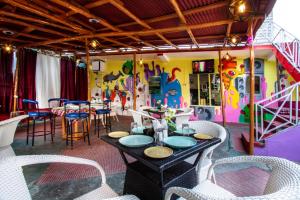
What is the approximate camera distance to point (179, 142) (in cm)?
139

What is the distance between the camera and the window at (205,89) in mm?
6504

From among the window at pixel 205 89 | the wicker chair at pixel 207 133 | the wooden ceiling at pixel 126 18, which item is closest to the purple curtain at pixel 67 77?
the wooden ceiling at pixel 126 18

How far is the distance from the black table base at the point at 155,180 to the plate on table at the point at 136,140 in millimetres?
271

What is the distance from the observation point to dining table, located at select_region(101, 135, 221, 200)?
113 centimetres

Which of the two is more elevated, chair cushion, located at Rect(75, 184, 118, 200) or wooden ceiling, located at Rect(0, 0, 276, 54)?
wooden ceiling, located at Rect(0, 0, 276, 54)

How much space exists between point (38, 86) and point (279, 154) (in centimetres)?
725

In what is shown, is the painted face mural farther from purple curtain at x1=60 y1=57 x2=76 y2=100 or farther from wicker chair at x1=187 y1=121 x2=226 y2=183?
purple curtain at x1=60 y1=57 x2=76 y2=100

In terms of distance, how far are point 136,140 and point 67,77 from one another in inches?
265

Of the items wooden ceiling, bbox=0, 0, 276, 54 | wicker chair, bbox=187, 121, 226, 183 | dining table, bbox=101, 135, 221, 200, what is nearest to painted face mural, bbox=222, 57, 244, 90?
wooden ceiling, bbox=0, 0, 276, 54

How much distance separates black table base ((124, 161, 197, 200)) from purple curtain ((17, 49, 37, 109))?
558 cm

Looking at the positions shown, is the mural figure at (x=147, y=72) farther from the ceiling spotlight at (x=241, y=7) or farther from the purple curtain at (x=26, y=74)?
the ceiling spotlight at (x=241, y=7)

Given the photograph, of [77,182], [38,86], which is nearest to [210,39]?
[77,182]

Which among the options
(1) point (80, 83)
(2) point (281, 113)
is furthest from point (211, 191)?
(1) point (80, 83)

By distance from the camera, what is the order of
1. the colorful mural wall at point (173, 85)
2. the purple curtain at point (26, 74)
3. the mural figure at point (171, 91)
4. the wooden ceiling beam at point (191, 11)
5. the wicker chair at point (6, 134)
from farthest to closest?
the mural figure at point (171, 91) → the colorful mural wall at point (173, 85) → the purple curtain at point (26, 74) → the wooden ceiling beam at point (191, 11) → the wicker chair at point (6, 134)
